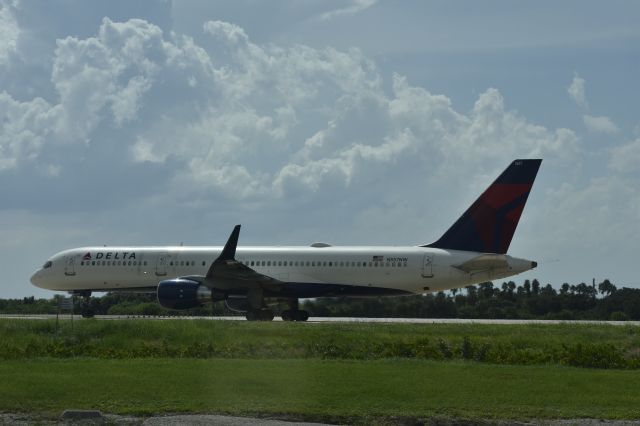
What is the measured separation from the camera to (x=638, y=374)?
64.2ft

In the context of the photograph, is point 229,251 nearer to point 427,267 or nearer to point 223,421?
point 427,267

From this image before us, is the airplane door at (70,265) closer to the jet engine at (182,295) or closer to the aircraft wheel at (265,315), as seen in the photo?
the jet engine at (182,295)

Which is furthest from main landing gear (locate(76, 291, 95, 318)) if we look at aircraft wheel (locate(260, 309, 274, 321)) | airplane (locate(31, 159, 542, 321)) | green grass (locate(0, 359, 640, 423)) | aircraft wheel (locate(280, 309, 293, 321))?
green grass (locate(0, 359, 640, 423))

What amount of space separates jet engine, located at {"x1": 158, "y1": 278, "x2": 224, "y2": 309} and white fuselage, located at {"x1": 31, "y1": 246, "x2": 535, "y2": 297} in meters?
3.85

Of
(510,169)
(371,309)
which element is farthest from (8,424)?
(371,309)

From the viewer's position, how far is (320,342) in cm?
2450

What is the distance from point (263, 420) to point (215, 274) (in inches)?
1059

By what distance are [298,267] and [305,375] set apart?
2489cm

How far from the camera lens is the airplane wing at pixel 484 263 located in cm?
3909

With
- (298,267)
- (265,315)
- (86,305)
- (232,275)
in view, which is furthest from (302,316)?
(86,305)

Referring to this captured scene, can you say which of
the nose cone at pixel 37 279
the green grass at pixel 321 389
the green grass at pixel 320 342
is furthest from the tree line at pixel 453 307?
the green grass at pixel 321 389

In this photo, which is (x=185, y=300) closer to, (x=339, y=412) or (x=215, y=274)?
(x=215, y=274)

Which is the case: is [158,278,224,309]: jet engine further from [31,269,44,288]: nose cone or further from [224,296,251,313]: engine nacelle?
[31,269,44,288]: nose cone

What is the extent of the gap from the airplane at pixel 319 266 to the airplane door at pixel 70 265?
51 centimetres
